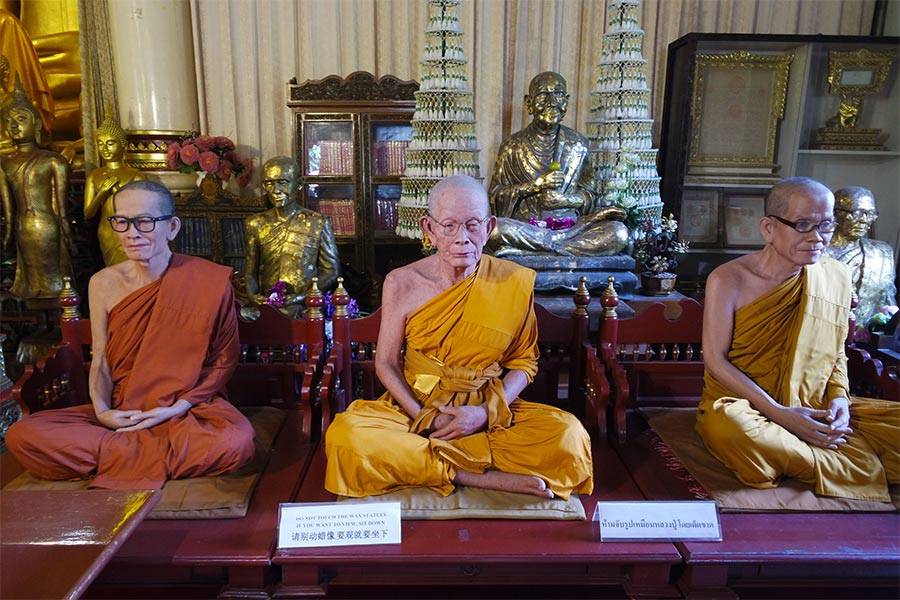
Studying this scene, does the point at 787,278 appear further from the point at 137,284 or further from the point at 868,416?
the point at 137,284

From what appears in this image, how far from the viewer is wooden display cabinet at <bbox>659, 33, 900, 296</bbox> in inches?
209

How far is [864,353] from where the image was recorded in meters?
2.63

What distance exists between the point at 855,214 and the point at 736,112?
2.76m

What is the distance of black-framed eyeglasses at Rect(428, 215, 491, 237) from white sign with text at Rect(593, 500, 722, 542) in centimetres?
102

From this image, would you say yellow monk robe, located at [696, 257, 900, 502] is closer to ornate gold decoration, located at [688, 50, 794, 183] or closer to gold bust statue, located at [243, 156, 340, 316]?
gold bust statue, located at [243, 156, 340, 316]

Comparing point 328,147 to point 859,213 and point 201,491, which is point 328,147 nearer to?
point 201,491

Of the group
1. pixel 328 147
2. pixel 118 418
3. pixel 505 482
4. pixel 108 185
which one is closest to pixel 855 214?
pixel 505 482

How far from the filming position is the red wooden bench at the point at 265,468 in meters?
1.85

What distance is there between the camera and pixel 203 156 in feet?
16.1

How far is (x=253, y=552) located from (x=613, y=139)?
162 inches

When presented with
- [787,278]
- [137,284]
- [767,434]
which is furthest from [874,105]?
[137,284]

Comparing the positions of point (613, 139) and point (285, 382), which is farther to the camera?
point (613, 139)

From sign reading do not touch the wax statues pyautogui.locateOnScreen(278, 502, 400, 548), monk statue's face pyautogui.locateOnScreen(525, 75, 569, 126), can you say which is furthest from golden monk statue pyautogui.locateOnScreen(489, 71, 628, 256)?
sign reading do not touch the wax statues pyautogui.locateOnScreen(278, 502, 400, 548)

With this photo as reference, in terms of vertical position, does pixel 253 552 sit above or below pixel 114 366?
below
